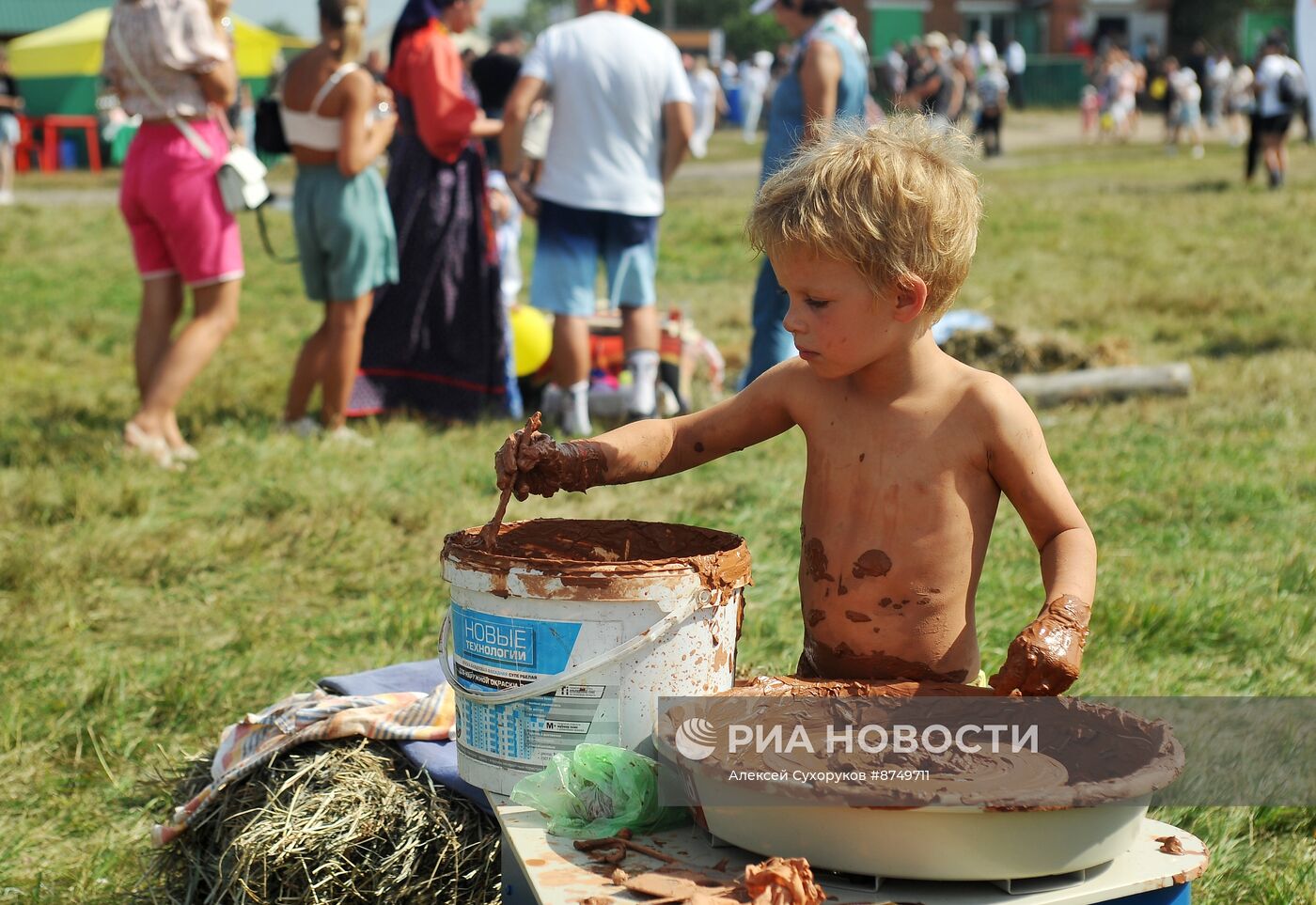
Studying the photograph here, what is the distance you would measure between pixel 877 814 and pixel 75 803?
1974 millimetres

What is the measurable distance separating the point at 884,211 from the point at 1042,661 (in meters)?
0.72

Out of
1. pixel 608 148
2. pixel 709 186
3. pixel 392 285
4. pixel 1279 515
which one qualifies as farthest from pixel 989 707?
pixel 709 186

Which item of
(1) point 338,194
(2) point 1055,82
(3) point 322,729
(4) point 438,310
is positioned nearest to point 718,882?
(3) point 322,729

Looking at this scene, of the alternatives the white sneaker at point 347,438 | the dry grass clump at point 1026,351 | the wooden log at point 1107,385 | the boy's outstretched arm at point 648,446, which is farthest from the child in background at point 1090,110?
the boy's outstretched arm at point 648,446

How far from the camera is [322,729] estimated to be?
2719 mm

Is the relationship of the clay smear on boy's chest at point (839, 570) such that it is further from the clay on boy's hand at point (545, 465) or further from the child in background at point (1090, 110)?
the child in background at point (1090, 110)

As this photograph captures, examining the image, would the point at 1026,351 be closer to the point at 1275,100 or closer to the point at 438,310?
the point at 438,310

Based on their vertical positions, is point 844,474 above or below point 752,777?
above

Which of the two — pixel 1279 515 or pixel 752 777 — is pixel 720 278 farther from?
pixel 752 777

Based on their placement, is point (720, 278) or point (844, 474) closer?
point (844, 474)

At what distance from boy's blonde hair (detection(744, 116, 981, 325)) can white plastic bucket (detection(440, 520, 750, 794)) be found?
0.51 m

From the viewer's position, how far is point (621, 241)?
637 cm

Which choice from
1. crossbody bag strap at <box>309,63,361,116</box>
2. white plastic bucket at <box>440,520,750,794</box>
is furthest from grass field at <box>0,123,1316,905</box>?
crossbody bag strap at <box>309,63,361,116</box>

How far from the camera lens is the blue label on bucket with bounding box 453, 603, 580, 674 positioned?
2.23 metres
